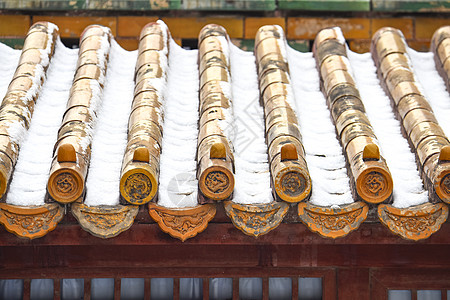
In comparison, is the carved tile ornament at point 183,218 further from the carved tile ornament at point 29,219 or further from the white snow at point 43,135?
the white snow at point 43,135

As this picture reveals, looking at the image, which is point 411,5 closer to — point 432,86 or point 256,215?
point 432,86

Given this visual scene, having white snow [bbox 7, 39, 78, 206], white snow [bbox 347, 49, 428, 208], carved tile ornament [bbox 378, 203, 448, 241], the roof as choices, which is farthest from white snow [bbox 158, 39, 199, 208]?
white snow [bbox 347, 49, 428, 208]

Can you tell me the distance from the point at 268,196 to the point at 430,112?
153 cm

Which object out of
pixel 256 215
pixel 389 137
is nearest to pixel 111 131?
pixel 256 215

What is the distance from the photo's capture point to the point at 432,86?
17.0ft

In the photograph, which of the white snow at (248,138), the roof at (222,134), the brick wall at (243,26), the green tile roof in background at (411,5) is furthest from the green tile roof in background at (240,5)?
the white snow at (248,138)

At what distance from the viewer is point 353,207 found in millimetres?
3539

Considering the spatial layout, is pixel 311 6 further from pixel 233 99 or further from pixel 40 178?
pixel 40 178

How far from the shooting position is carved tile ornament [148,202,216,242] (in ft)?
11.6

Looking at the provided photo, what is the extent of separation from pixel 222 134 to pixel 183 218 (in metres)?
0.72

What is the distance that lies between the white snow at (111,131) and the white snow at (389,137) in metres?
1.66

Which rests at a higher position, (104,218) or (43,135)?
(43,135)

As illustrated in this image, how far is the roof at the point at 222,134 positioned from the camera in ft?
11.5

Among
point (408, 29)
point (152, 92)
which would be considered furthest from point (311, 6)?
point (152, 92)
